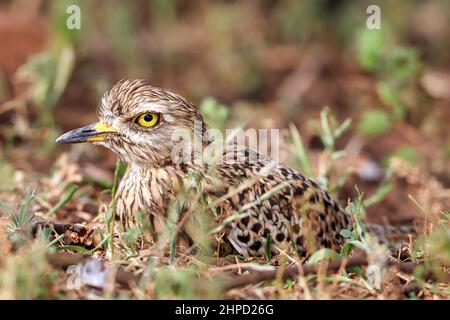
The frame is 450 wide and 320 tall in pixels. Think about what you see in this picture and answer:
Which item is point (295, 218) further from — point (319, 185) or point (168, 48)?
point (168, 48)

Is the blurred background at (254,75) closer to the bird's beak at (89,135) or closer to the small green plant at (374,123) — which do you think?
the small green plant at (374,123)

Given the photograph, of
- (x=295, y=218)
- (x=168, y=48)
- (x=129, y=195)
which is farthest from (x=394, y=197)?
(x=168, y=48)

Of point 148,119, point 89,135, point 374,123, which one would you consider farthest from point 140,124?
point 374,123

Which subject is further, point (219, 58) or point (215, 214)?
point (219, 58)

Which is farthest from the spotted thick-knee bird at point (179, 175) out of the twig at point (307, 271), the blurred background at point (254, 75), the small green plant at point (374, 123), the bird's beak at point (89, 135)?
the small green plant at point (374, 123)

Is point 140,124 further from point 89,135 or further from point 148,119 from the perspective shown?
point 89,135
